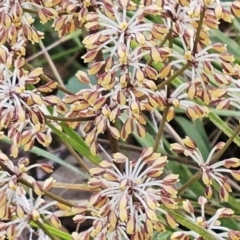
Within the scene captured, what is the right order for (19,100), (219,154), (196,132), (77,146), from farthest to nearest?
(196,132), (77,146), (219,154), (19,100)

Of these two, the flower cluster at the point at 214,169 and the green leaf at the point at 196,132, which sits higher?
the flower cluster at the point at 214,169

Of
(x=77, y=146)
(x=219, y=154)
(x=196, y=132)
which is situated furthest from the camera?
(x=196, y=132)

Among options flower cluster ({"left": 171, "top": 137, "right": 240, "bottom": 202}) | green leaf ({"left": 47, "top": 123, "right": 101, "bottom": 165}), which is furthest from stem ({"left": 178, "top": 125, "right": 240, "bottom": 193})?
green leaf ({"left": 47, "top": 123, "right": 101, "bottom": 165})

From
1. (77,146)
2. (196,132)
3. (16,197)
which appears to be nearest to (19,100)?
(16,197)

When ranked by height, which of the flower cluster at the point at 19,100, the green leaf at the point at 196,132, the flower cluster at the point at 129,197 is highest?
the flower cluster at the point at 19,100

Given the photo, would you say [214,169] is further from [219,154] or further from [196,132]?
[196,132]

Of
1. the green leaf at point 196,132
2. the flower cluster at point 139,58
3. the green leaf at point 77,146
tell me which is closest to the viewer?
the flower cluster at point 139,58

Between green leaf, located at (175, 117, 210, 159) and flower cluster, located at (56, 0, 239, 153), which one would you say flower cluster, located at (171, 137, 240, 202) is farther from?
green leaf, located at (175, 117, 210, 159)

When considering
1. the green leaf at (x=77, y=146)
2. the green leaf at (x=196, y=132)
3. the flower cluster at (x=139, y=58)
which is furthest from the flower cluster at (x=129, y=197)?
the green leaf at (x=196, y=132)

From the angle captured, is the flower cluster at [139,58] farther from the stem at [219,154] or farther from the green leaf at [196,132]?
the green leaf at [196,132]
